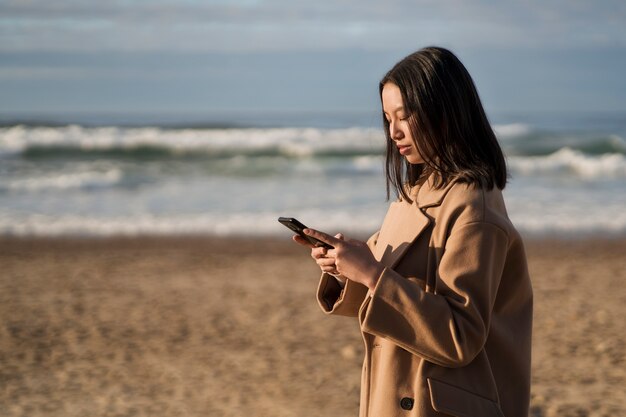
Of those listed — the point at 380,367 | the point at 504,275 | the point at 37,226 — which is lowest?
the point at 37,226

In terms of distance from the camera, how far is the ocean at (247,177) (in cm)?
1226

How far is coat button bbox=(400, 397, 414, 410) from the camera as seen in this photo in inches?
78.7

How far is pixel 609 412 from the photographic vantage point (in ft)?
16.1

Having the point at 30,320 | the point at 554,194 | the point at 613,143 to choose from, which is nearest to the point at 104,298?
the point at 30,320

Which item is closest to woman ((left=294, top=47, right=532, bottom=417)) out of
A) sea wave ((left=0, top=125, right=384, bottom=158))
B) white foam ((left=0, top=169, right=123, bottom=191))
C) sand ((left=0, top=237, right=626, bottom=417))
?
sand ((left=0, top=237, right=626, bottom=417))

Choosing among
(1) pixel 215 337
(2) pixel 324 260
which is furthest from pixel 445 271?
(1) pixel 215 337

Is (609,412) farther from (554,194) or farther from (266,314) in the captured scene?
(554,194)

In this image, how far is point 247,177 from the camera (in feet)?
60.5

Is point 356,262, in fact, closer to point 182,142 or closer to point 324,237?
point 324,237

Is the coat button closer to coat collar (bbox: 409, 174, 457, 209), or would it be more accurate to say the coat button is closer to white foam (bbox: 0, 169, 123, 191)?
coat collar (bbox: 409, 174, 457, 209)

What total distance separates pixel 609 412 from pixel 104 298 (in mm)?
4265

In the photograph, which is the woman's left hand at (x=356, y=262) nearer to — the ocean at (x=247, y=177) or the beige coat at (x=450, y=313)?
the beige coat at (x=450, y=313)

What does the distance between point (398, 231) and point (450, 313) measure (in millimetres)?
279

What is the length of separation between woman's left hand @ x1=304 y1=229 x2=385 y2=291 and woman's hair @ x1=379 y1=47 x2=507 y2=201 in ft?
0.74
